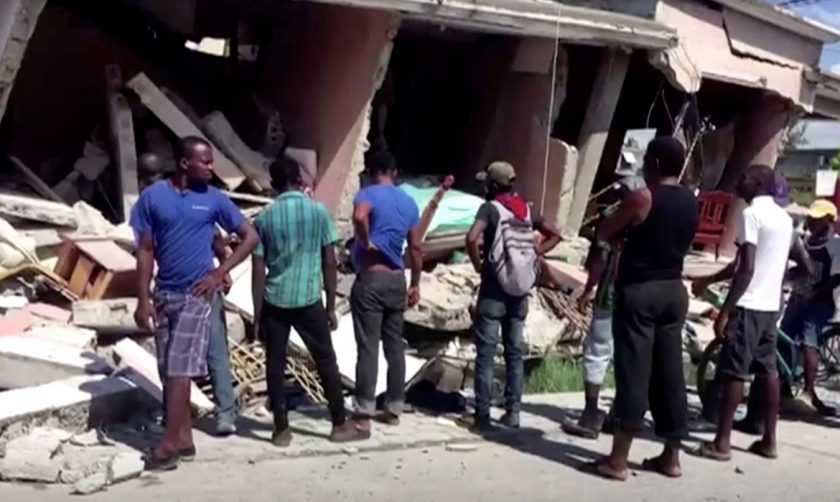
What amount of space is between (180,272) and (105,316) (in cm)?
241

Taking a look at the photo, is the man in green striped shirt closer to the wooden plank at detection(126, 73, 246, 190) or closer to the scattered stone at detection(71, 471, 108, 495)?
the scattered stone at detection(71, 471, 108, 495)

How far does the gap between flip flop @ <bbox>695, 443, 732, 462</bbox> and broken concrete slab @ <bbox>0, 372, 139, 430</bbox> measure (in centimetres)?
366

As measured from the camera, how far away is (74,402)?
26.1 feet

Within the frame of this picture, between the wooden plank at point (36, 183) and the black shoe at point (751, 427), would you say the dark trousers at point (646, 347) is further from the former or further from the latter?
the wooden plank at point (36, 183)

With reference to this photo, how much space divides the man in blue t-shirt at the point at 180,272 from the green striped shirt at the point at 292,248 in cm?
36

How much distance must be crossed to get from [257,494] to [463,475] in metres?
1.35

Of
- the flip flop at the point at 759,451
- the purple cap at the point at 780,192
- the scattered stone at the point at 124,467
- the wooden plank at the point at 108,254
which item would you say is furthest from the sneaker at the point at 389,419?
the purple cap at the point at 780,192

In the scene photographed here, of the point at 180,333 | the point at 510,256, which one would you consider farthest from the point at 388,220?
the point at 180,333

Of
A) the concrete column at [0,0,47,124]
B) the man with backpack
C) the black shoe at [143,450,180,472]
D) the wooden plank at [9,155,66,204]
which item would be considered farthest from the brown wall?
the black shoe at [143,450,180,472]

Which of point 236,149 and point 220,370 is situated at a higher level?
point 236,149

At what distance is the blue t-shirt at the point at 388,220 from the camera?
8.72 metres

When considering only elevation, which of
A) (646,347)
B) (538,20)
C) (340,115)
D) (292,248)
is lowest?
(646,347)

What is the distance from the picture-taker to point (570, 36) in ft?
45.0

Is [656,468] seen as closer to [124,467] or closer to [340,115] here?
[124,467]
